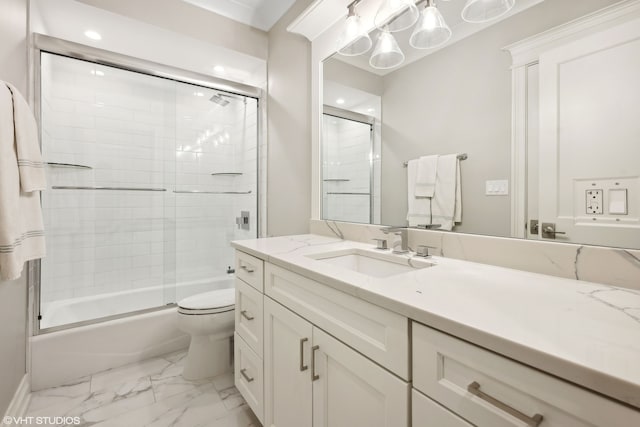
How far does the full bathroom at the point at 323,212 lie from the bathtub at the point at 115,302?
2 cm

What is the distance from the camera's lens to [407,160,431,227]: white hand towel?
1241 mm

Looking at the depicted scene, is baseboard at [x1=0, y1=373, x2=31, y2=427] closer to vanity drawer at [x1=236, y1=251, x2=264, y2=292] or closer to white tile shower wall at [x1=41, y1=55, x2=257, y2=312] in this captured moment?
white tile shower wall at [x1=41, y1=55, x2=257, y2=312]

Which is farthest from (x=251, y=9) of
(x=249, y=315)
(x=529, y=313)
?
(x=529, y=313)

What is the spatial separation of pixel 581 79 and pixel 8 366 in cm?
248

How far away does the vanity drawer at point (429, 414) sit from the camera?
1.75 ft

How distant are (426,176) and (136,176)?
2326mm

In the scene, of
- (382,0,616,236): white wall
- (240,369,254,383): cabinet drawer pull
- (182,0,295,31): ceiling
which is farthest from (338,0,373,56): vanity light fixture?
(240,369,254,383): cabinet drawer pull

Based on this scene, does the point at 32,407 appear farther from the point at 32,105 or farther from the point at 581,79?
the point at 581,79

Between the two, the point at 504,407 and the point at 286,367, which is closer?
the point at 504,407

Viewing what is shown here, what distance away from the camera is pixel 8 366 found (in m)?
1.27

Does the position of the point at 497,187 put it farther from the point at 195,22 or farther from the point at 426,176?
the point at 195,22

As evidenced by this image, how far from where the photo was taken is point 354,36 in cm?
150

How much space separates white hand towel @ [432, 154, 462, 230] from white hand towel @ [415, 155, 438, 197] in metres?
0.02

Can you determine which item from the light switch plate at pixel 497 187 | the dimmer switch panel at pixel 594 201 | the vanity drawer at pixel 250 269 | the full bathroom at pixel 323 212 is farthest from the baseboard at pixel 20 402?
the dimmer switch panel at pixel 594 201
